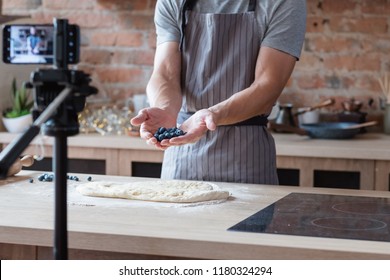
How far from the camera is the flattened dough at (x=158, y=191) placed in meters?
2.02

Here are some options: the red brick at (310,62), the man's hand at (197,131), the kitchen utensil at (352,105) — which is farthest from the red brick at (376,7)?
the man's hand at (197,131)

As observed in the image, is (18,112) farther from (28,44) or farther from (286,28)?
(28,44)

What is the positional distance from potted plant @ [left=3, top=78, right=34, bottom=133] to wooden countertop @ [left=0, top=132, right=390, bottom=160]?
0.29 ft

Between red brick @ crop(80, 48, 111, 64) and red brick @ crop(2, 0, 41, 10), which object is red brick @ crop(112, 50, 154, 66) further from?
red brick @ crop(2, 0, 41, 10)

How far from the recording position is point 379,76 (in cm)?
383

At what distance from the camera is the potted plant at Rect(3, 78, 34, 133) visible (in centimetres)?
380

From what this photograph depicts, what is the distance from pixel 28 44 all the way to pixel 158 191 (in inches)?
28.6

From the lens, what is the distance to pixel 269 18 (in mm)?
2564

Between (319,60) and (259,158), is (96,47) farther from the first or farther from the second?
(259,158)

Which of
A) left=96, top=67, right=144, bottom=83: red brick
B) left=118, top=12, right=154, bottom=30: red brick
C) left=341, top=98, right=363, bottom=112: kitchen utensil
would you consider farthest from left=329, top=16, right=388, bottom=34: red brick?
left=96, top=67, right=144, bottom=83: red brick

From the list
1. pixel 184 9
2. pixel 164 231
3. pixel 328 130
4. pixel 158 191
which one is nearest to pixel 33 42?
pixel 164 231
